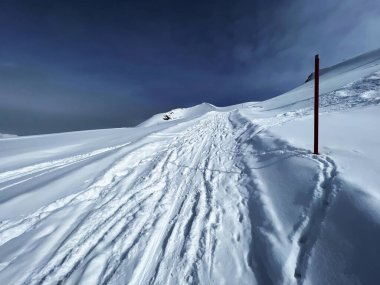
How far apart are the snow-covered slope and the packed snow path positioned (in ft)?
0.04

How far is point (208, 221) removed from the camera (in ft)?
10.3

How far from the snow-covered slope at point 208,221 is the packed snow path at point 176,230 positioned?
14mm

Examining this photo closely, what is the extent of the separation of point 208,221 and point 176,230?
48 cm

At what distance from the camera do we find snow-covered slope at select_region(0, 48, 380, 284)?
2.22 m

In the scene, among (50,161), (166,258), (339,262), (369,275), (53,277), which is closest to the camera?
(369,275)

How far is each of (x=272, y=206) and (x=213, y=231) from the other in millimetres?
954

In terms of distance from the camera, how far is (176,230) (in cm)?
301

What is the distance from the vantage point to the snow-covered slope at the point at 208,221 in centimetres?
222

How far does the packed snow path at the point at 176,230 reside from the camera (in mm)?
2312

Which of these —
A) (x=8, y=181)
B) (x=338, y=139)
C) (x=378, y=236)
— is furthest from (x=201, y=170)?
(x=8, y=181)

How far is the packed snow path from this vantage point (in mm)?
2312

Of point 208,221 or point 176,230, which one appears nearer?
point 176,230

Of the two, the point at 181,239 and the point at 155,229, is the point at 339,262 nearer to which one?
the point at 181,239

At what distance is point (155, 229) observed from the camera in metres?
3.05
